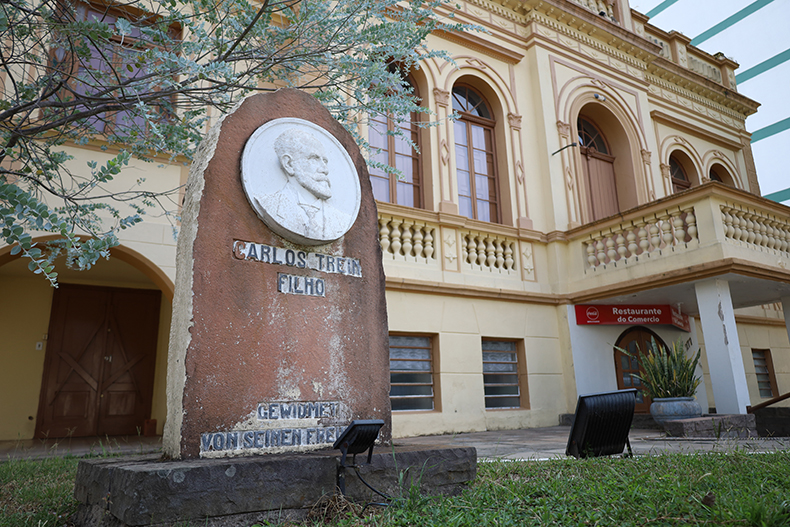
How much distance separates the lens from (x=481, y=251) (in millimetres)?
9148

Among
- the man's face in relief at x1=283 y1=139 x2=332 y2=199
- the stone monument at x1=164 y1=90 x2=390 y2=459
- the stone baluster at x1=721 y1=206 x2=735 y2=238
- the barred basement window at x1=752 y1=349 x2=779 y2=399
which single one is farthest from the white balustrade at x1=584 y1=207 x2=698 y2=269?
the man's face in relief at x1=283 y1=139 x2=332 y2=199

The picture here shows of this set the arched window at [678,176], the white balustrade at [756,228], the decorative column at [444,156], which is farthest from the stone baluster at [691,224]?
the arched window at [678,176]

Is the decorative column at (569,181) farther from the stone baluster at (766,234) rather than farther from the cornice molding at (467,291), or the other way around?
the stone baluster at (766,234)

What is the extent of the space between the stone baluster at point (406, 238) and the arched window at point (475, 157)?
1467mm

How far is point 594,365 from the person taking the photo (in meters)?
9.43

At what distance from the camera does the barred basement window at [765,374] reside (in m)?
12.3

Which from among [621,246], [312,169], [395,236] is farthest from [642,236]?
[312,169]

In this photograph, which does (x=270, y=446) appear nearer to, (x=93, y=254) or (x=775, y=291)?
(x=93, y=254)

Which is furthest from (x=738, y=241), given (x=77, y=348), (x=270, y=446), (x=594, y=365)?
(x=77, y=348)

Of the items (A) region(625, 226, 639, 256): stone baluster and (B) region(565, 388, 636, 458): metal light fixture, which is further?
(A) region(625, 226, 639, 256): stone baluster

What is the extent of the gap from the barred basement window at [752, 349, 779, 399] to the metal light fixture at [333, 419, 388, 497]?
12304 millimetres

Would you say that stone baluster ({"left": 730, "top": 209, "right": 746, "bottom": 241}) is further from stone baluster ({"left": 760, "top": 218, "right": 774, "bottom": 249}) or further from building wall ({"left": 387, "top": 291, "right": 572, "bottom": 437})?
building wall ({"left": 387, "top": 291, "right": 572, "bottom": 437})

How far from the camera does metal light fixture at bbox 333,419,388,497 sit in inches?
108

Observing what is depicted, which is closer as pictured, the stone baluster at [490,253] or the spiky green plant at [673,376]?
the spiky green plant at [673,376]
